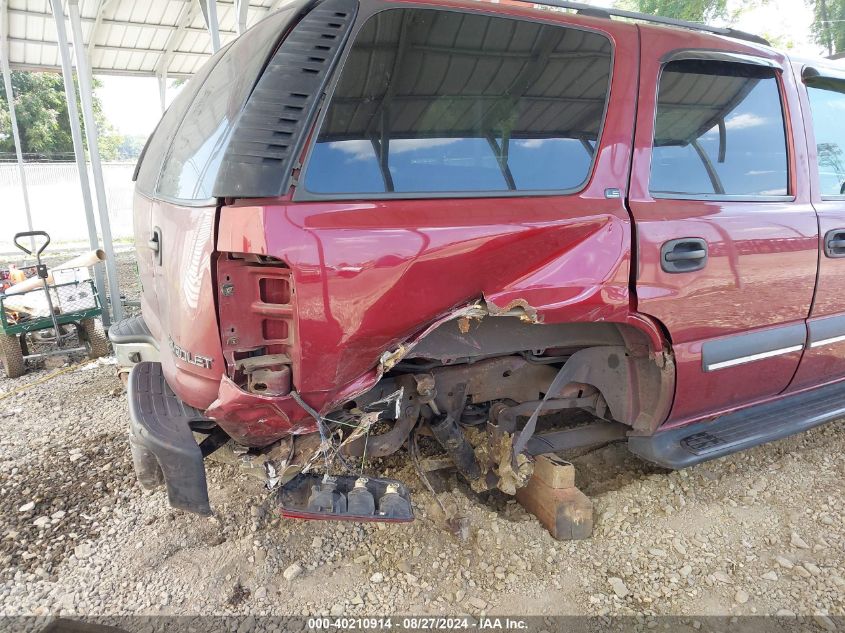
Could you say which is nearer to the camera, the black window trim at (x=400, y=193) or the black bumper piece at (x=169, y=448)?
the black window trim at (x=400, y=193)

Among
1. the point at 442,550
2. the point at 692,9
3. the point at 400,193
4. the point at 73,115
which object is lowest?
the point at 442,550

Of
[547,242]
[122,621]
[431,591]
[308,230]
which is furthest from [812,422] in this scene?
[122,621]

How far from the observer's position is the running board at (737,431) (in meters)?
2.58

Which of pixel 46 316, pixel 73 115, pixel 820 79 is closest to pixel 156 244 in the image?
pixel 820 79

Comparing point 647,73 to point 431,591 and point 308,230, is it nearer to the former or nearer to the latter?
point 308,230

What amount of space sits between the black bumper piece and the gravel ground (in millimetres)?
591

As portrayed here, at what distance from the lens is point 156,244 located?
2115 mm

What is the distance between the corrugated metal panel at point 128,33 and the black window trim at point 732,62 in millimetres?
8905

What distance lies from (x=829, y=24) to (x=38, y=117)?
33033 millimetres

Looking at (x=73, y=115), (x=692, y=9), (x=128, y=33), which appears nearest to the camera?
(x=73, y=115)

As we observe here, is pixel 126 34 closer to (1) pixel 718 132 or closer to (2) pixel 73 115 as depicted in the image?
(2) pixel 73 115

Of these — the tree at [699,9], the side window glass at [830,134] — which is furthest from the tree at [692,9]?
the side window glass at [830,134]

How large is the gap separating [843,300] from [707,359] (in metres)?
1.05

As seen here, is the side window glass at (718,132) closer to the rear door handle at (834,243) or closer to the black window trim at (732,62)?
the black window trim at (732,62)
